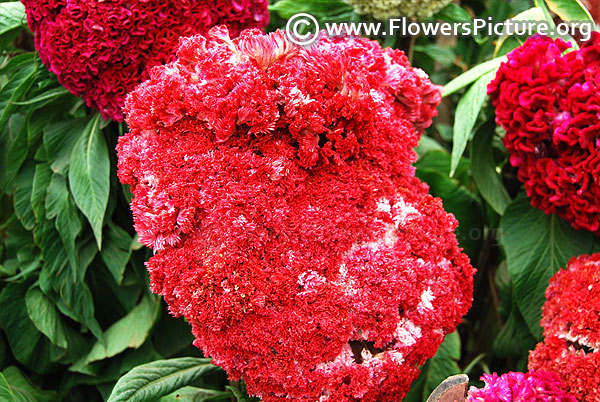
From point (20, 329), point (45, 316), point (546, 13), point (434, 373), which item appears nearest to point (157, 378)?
point (45, 316)

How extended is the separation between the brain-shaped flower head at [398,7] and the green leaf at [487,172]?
1.15 feet

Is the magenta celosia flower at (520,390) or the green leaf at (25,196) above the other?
the green leaf at (25,196)

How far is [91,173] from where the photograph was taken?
49.3 inches

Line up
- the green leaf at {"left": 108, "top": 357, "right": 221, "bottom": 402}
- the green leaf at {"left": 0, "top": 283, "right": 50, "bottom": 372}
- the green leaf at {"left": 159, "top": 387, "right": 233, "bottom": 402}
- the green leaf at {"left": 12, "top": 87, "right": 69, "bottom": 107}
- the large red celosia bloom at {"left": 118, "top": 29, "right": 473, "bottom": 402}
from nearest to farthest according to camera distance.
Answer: the large red celosia bloom at {"left": 118, "top": 29, "right": 473, "bottom": 402} → the green leaf at {"left": 108, "top": 357, "right": 221, "bottom": 402} → the green leaf at {"left": 159, "top": 387, "right": 233, "bottom": 402} → the green leaf at {"left": 12, "top": 87, "right": 69, "bottom": 107} → the green leaf at {"left": 0, "top": 283, "right": 50, "bottom": 372}

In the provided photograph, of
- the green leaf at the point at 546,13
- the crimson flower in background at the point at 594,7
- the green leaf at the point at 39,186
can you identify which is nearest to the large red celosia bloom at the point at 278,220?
the green leaf at the point at 39,186

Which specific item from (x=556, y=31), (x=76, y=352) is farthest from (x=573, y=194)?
(x=76, y=352)

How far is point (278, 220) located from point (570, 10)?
864 mm

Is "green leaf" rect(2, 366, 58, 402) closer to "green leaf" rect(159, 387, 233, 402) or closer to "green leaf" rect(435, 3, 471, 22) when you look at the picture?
"green leaf" rect(159, 387, 233, 402)

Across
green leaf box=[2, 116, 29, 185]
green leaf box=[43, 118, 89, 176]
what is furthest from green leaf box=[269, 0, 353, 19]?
green leaf box=[2, 116, 29, 185]

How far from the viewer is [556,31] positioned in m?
1.32

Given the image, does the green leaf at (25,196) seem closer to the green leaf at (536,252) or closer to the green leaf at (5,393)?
the green leaf at (5,393)

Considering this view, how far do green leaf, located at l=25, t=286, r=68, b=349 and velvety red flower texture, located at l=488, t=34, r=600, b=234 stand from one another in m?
1.07

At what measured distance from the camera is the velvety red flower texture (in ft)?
3.44

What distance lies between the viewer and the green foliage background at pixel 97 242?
1.25 meters
